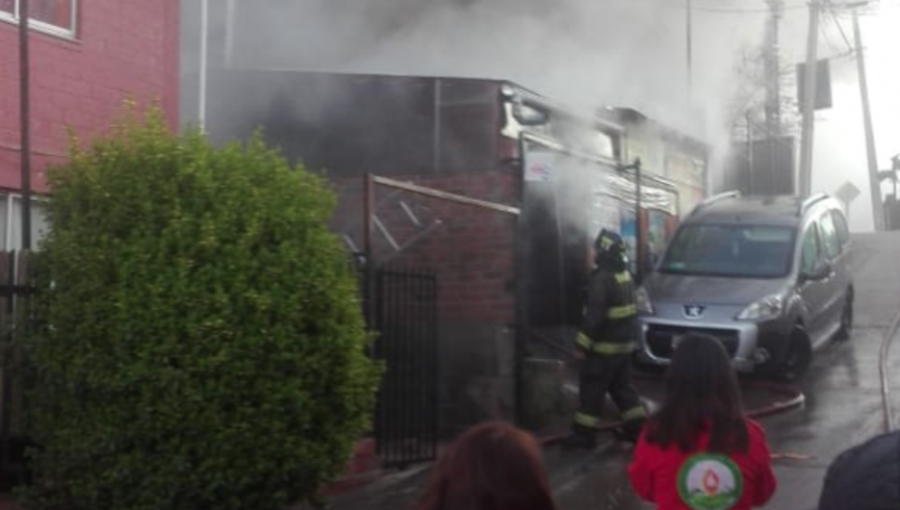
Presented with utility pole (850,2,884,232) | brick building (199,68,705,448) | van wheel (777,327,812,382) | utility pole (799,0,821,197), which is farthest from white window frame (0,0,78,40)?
utility pole (850,2,884,232)

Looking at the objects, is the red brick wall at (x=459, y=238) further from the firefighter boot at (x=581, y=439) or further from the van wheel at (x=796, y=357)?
the van wheel at (x=796, y=357)

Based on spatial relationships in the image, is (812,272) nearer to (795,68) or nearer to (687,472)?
(687,472)

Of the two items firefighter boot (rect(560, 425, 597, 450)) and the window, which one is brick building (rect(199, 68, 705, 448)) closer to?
firefighter boot (rect(560, 425, 597, 450))

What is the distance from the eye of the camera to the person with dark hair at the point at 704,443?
4543mm

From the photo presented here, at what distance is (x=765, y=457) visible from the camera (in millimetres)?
4652

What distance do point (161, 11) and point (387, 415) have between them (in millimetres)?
3165

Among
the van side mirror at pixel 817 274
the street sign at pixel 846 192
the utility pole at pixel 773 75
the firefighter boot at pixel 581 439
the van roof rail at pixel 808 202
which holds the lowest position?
the firefighter boot at pixel 581 439

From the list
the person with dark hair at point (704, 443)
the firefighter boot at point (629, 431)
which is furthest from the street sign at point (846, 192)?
the person with dark hair at point (704, 443)

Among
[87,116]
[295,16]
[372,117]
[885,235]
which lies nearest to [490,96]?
[372,117]

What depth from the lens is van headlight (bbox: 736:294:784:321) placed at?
1195 cm

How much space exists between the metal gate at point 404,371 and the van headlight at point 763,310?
3.33 meters

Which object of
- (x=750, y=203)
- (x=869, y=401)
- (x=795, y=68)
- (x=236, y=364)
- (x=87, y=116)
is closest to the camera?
(x=236, y=364)

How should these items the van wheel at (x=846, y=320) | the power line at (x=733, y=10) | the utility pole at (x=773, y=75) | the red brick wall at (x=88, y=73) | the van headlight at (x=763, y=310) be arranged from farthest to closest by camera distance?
1. the utility pole at (x=773, y=75)
2. the power line at (x=733, y=10)
3. the van wheel at (x=846, y=320)
4. the van headlight at (x=763, y=310)
5. the red brick wall at (x=88, y=73)

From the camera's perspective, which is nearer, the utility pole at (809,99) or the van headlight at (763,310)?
the van headlight at (763,310)
